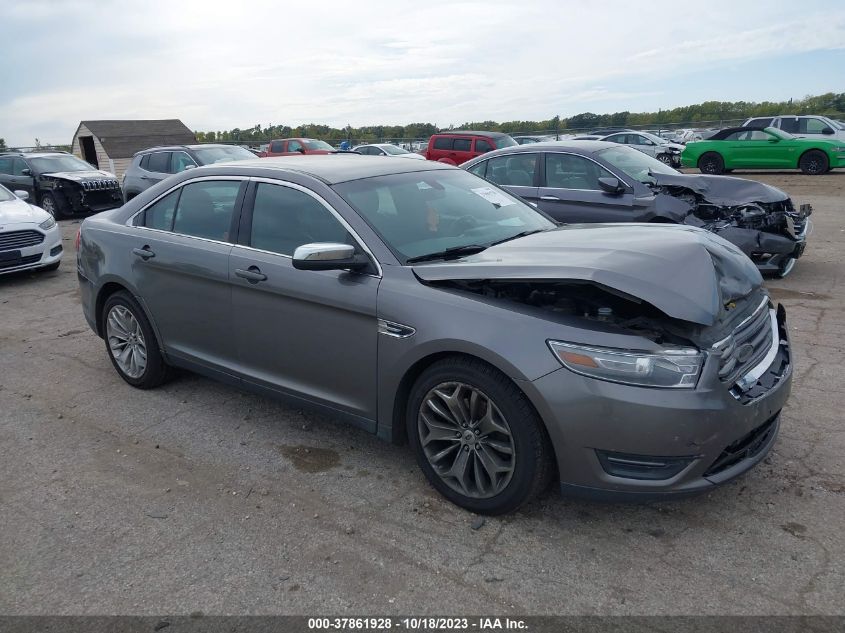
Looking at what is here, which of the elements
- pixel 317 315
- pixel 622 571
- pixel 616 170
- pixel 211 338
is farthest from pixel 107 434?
pixel 616 170

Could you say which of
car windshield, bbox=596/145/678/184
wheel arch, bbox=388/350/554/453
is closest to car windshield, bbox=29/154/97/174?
car windshield, bbox=596/145/678/184

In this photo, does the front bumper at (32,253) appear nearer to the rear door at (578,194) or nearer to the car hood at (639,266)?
the rear door at (578,194)

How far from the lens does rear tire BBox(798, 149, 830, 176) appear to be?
19.7 m

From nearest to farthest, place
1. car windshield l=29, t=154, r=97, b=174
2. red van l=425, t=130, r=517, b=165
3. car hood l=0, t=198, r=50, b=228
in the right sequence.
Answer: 1. car hood l=0, t=198, r=50, b=228
2. car windshield l=29, t=154, r=97, b=174
3. red van l=425, t=130, r=517, b=165

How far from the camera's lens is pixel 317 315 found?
12.0 ft

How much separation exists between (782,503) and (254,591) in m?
2.49

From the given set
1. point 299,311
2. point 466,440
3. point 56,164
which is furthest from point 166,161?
point 466,440

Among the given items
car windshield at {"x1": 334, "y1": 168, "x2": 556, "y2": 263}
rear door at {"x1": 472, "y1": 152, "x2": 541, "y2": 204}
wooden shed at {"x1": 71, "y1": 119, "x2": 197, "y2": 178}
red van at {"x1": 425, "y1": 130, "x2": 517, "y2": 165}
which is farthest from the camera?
wooden shed at {"x1": 71, "y1": 119, "x2": 197, "y2": 178}

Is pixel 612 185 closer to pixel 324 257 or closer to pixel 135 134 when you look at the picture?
pixel 324 257

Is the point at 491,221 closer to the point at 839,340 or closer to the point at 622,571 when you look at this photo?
the point at 622,571

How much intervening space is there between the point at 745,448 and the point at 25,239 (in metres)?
9.25

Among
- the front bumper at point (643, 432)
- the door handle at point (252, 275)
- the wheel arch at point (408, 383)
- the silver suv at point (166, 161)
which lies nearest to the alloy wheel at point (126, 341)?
the door handle at point (252, 275)

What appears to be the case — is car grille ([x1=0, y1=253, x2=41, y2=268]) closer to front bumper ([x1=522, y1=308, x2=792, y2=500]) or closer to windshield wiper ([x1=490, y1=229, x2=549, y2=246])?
windshield wiper ([x1=490, y1=229, x2=549, y2=246])

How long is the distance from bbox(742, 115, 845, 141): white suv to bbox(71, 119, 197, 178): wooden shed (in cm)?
2406
